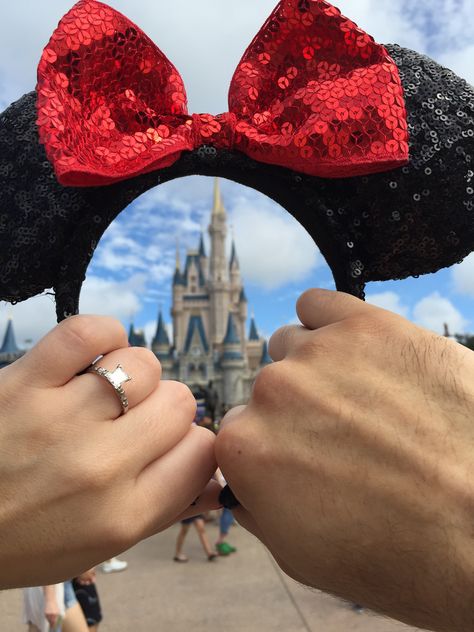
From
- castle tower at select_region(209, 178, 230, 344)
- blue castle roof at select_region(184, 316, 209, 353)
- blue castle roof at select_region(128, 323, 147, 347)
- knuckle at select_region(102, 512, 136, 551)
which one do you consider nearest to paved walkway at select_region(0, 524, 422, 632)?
knuckle at select_region(102, 512, 136, 551)

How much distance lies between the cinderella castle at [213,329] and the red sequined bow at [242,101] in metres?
43.0

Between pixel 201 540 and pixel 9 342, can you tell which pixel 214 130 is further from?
pixel 9 342

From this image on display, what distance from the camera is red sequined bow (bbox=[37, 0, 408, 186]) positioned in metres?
1.13

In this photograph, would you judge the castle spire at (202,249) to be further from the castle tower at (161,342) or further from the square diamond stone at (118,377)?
the square diamond stone at (118,377)

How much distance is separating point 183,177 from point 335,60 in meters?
0.47

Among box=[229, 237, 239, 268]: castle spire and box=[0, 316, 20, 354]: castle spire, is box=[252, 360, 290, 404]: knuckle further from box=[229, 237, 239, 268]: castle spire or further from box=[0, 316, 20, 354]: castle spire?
box=[229, 237, 239, 268]: castle spire

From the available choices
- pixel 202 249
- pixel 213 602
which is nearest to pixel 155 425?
pixel 213 602

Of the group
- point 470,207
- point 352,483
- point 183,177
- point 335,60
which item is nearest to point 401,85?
point 335,60

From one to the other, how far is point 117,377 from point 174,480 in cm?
24

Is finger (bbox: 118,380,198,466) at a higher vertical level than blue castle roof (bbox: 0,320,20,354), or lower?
higher

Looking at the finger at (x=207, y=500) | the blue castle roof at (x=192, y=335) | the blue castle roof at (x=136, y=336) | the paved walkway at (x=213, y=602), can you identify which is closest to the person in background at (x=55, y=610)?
the paved walkway at (x=213, y=602)

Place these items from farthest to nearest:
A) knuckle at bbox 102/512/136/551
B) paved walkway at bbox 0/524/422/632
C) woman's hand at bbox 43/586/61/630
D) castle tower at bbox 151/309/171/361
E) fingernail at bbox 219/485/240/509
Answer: castle tower at bbox 151/309/171/361 < paved walkway at bbox 0/524/422/632 < woman's hand at bbox 43/586/61/630 < fingernail at bbox 219/485/240/509 < knuckle at bbox 102/512/136/551

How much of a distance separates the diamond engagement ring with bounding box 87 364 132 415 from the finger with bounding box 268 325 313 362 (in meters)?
0.34

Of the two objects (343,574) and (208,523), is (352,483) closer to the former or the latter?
(343,574)
